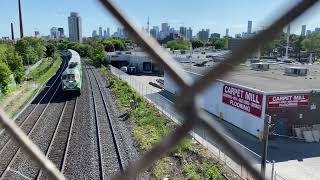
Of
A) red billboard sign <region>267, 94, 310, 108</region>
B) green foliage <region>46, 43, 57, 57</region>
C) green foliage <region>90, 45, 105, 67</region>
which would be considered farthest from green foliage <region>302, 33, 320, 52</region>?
red billboard sign <region>267, 94, 310, 108</region>

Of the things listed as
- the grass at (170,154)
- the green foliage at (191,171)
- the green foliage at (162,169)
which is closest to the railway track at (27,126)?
the green foliage at (162,169)

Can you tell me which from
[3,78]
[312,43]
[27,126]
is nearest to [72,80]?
[3,78]

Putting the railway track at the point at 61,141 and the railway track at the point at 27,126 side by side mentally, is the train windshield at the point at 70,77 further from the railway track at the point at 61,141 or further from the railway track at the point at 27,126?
the railway track at the point at 61,141

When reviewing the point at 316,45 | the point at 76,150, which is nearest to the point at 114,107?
the point at 76,150

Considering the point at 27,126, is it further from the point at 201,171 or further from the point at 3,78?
the point at 3,78

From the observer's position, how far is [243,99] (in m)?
17.3

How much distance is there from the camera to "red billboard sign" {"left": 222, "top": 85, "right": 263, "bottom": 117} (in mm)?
16253

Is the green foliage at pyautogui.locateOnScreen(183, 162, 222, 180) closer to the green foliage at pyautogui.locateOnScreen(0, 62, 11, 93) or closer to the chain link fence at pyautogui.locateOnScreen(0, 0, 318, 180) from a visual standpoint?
the chain link fence at pyautogui.locateOnScreen(0, 0, 318, 180)

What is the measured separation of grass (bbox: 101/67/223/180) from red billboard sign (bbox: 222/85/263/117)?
382cm

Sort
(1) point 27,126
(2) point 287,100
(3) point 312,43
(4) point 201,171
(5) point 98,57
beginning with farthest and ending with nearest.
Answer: (3) point 312,43 → (5) point 98,57 → (2) point 287,100 → (1) point 27,126 → (4) point 201,171

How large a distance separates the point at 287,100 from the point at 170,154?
24.1 feet

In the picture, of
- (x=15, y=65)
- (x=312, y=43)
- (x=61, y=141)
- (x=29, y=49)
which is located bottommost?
(x=61, y=141)

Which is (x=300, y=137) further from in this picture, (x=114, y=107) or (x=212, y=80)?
(x=212, y=80)

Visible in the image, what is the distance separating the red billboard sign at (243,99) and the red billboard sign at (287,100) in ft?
1.70
